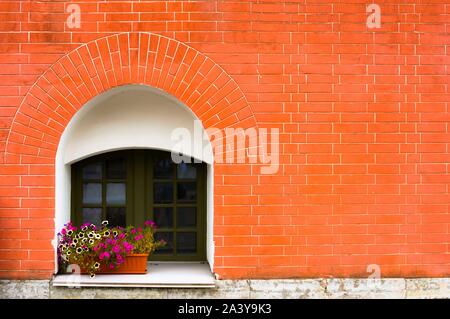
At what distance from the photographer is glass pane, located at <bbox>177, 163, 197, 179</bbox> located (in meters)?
6.77

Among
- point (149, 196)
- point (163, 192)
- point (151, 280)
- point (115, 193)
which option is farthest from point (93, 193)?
point (151, 280)

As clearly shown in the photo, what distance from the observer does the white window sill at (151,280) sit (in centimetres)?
575

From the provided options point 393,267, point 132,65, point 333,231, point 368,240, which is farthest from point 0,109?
point 393,267

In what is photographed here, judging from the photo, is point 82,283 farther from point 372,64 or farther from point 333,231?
point 372,64

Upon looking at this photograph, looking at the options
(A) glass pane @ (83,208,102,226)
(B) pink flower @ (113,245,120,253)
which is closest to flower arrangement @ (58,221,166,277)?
(B) pink flower @ (113,245,120,253)

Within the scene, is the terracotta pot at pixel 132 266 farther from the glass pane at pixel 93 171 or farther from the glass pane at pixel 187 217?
the glass pane at pixel 93 171

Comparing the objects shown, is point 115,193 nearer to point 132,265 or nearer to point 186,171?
point 186,171

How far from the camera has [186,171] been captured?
6777mm

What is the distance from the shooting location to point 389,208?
5.96 m

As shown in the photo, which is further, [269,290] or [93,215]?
[93,215]

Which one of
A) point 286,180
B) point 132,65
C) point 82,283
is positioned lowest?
point 82,283

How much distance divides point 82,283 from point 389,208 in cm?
344

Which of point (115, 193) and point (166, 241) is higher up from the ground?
point (115, 193)

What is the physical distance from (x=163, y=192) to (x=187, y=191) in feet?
0.99
